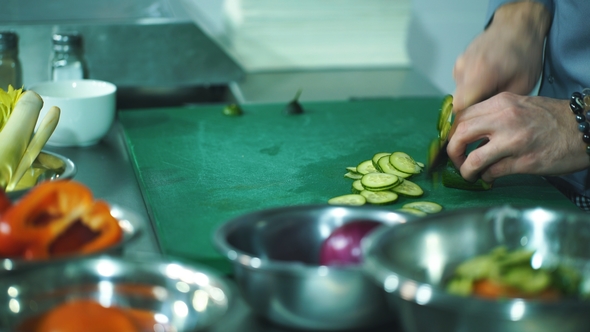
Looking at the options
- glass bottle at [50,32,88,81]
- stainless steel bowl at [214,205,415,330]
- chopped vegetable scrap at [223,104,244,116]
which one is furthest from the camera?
chopped vegetable scrap at [223,104,244,116]

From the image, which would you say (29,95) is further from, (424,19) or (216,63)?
(424,19)

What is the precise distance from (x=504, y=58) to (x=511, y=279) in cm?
116

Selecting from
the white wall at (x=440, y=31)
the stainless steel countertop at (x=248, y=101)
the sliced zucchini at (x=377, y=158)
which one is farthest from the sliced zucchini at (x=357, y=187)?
the white wall at (x=440, y=31)

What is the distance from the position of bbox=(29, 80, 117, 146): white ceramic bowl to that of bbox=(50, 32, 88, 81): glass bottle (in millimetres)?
161

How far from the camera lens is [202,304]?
948mm

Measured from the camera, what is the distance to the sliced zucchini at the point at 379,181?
5.62ft

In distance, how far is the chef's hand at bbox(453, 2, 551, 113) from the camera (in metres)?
1.99

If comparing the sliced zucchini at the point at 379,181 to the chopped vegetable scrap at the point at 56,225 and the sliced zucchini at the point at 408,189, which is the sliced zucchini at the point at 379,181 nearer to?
the sliced zucchini at the point at 408,189

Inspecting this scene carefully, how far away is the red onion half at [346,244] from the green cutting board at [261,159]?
0.27 m

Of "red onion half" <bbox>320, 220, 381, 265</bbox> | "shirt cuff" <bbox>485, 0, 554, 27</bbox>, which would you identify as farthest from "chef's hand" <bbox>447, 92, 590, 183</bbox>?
"red onion half" <bbox>320, 220, 381, 265</bbox>

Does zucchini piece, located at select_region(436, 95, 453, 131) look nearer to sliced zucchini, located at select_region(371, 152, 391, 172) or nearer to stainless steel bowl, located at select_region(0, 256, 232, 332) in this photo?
sliced zucchini, located at select_region(371, 152, 391, 172)

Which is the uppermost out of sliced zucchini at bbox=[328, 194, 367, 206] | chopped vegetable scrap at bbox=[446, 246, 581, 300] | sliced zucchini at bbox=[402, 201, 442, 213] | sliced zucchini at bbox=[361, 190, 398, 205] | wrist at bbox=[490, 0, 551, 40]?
chopped vegetable scrap at bbox=[446, 246, 581, 300]

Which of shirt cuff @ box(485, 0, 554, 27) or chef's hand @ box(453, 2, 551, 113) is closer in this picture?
chef's hand @ box(453, 2, 551, 113)

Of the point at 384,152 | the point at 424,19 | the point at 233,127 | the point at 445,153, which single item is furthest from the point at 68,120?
the point at 424,19
